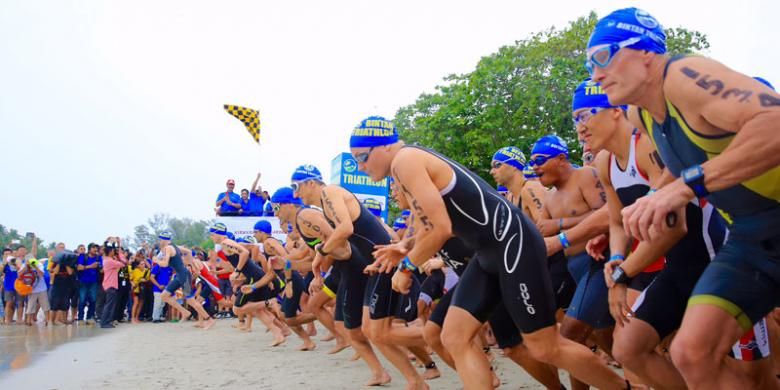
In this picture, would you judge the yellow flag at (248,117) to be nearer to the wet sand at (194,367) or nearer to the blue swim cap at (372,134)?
the wet sand at (194,367)

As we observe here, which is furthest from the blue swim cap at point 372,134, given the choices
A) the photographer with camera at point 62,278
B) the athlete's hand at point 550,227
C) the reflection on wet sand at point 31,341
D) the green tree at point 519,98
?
the green tree at point 519,98

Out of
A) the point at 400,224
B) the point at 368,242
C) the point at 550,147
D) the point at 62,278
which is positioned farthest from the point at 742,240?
the point at 62,278

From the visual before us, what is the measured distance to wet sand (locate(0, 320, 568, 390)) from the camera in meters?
7.01

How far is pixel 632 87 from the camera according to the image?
296 cm

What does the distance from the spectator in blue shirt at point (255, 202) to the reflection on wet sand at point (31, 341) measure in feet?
17.7

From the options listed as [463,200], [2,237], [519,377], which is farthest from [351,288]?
[2,237]

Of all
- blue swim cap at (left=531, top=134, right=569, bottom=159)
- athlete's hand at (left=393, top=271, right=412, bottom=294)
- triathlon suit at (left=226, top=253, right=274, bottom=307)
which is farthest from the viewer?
triathlon suit at (left=226, top=253, right=274, bottom=307)

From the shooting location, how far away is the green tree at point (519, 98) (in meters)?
24.1

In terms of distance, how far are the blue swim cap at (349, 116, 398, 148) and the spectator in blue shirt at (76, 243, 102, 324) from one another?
16.2 meters

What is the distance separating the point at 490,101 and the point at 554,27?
3940 millimetres

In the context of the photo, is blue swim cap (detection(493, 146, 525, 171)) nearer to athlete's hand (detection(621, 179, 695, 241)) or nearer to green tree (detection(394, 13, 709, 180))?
athlete's hand (detection(621, 179, 695, 241))

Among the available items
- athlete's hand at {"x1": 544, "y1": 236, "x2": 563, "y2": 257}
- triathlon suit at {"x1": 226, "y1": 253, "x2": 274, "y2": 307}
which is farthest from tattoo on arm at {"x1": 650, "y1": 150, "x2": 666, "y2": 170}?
triathlon suit at {"x1": 226, "y1": 253, "x2": 274, "y2": 307}

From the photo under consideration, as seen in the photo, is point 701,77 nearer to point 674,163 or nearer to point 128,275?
point 674,163

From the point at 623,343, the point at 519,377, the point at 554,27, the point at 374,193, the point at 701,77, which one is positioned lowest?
the point at 519,377
